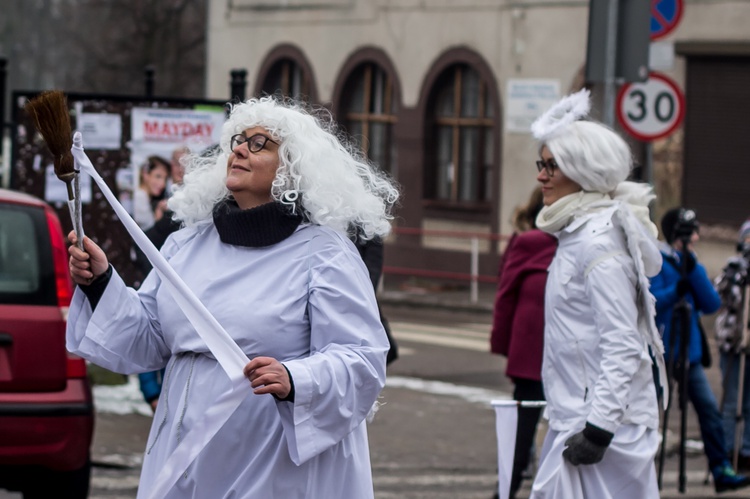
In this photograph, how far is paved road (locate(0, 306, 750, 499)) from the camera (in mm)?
8373

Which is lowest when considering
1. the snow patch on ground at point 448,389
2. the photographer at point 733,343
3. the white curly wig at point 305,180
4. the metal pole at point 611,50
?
the snow patch on ground at point 448,389

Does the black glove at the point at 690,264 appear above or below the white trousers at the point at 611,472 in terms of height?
above

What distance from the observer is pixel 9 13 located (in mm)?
75250

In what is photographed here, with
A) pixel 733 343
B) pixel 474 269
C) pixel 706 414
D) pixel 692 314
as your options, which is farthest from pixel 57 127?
pixel 474 269

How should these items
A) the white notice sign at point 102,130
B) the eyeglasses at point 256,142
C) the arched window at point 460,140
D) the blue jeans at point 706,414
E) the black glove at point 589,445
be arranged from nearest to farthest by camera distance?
the eyeglasses at point 256,142, the black glove at point 589,445, the blue jeans at point 706,414, the white notice sign at point 102,130, the arched window at point 460,140

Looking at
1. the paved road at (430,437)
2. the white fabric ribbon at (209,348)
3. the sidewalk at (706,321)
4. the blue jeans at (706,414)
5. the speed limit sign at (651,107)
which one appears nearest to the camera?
the white fabric ribbon at (209,348)

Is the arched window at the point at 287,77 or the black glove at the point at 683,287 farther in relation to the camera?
the arched window at the point at 287,77

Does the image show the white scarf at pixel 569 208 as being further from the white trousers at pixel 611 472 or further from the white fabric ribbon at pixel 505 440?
the white trousers at pixel 611 472

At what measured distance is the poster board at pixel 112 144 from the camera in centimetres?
1034

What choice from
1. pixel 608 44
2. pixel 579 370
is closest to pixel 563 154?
pixel 579 370

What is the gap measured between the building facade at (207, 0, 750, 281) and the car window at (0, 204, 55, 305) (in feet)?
41.8

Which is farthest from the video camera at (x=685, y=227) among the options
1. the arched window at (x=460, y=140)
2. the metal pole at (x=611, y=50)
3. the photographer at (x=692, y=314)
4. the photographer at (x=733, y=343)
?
the arched window at (x=460, y=140)

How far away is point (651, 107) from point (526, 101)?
11.1 meters

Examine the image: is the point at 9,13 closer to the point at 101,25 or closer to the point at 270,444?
the point at 101,25
